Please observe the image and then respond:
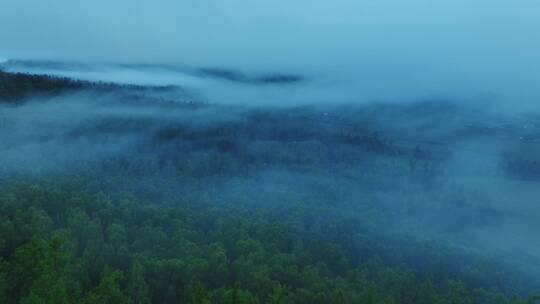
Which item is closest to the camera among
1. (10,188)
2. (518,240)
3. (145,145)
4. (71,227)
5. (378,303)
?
(378,303)

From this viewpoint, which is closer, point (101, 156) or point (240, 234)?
point (240, 234)

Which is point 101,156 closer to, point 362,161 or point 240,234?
point 240,234

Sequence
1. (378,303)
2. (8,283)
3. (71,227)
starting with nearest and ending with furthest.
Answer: (8,283)
(378,303)
(71,227)

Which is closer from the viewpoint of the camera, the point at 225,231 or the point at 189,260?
the point at 189,260

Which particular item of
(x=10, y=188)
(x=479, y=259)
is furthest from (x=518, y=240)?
(x=10, y=188)

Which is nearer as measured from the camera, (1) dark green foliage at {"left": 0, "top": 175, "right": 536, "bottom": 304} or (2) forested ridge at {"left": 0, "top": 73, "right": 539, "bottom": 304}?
(1) dark green foliage at {"left": 0, "top": 175, "right": 536, "bottom": 304}

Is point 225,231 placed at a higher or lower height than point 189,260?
lower

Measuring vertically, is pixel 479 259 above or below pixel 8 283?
below

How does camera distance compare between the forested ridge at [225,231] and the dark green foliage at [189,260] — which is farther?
the forested ridge at [225,231]
